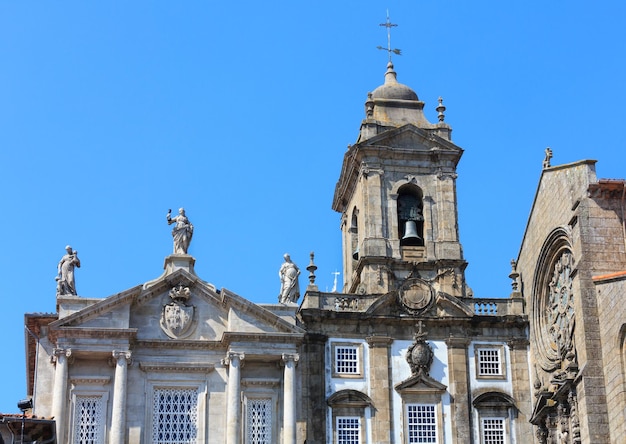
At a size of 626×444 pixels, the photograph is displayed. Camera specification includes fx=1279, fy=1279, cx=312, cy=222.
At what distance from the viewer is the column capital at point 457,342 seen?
38.4 meters

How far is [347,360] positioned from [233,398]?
3856mm

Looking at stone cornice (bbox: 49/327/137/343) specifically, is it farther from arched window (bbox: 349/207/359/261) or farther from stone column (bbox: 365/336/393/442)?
arched window (bbox: 349/207/359/261)

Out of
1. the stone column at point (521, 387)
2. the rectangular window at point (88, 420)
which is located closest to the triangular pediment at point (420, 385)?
the stone column at point (521, 387)

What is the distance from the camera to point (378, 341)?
38156 mm

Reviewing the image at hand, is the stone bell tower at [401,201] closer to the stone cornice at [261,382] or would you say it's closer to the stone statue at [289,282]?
the stone statue at [289,282]

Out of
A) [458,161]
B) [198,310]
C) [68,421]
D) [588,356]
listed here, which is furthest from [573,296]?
[68,421]

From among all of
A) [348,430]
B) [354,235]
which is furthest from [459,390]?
[354,235]

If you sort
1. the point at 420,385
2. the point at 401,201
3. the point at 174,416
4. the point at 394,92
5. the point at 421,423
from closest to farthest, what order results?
the point at 174,416, the point at 421,423, the point at 420,385, the point at 401,201, the point at 394,92

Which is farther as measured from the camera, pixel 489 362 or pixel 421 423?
pixel 489 362

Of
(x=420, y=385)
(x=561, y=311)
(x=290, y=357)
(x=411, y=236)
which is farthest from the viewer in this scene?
(x=411, y=236)

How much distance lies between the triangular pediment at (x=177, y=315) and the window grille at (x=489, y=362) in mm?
5775

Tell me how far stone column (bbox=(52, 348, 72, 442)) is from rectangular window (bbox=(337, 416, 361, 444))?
25.7 feet

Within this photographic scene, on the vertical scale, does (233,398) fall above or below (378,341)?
below

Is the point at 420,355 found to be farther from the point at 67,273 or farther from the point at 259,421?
the point at 67,273
